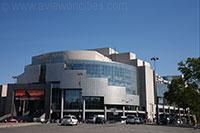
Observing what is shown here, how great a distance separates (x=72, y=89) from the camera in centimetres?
9894

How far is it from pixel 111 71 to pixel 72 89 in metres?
16.4

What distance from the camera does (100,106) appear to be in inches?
Answer: 3981

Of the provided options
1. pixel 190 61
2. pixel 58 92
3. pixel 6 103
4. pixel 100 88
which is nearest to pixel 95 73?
pixel 100 88

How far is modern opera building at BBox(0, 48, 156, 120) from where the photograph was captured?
9662 cm

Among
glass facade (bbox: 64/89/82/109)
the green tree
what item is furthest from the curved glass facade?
the green tree

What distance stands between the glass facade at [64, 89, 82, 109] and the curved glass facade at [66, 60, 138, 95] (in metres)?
7.69

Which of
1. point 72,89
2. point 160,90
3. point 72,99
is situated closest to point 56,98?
point 72,99

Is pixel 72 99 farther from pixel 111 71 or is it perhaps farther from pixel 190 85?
pixel 190 85

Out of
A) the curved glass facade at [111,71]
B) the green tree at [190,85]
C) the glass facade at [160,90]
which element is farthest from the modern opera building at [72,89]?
the green tree at [190,85]

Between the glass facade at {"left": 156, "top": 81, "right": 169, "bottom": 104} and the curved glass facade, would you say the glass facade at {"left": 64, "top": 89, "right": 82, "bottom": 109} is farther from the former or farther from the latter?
the glass facade at {"left": 156, "top": 81, "right": 169, "bottom": 104}

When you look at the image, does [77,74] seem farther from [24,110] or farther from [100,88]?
[24,110]

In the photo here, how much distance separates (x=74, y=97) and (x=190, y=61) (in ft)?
165

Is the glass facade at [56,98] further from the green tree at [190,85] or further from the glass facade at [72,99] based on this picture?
the green tree at [190,85]

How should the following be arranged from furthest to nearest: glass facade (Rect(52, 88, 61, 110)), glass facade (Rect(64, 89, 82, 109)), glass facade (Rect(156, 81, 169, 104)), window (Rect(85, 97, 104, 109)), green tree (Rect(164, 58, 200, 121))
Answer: glass facade (Rect(156, 81, 169, 104)), window (Rect(85, 97, 104, 109)), glass facade (Rect(52, 88, 61, 110)), glass facade (Rect(64, 89, 82, 109)), green tree (Rect(164, 58, 200, 121))
